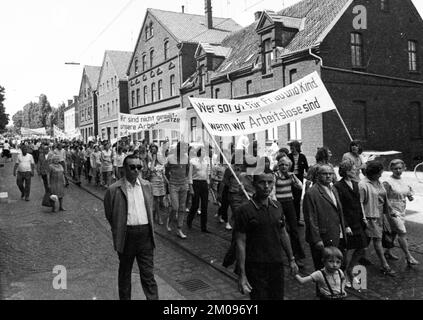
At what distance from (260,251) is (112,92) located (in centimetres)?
5252

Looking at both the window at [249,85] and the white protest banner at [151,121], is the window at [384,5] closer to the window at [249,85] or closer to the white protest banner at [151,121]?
the window at [249,85]

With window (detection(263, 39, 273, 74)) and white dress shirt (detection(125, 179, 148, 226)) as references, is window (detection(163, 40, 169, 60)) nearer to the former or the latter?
window (detection(263, 39, 273, 74))

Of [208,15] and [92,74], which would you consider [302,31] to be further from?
[92,74]

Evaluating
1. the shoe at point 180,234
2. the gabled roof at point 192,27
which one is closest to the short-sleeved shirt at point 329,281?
the shoe at point 180,234

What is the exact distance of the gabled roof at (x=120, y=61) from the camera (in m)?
52.6

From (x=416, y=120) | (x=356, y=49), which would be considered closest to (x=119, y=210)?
(x=356, y=49)

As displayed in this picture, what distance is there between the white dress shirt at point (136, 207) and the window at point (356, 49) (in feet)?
66.0

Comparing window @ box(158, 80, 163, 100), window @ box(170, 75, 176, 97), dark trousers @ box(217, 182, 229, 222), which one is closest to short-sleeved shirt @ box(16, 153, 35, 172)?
dark trousers @ box(217, 182, 229, 222)

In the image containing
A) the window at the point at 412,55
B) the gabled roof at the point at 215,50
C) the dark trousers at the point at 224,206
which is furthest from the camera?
the gabled roof at the point at 215,50

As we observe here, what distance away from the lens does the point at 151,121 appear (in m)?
15.1

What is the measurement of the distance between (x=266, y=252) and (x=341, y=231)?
1.69 metres

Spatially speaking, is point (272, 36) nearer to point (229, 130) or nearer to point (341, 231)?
point (229, 130)
